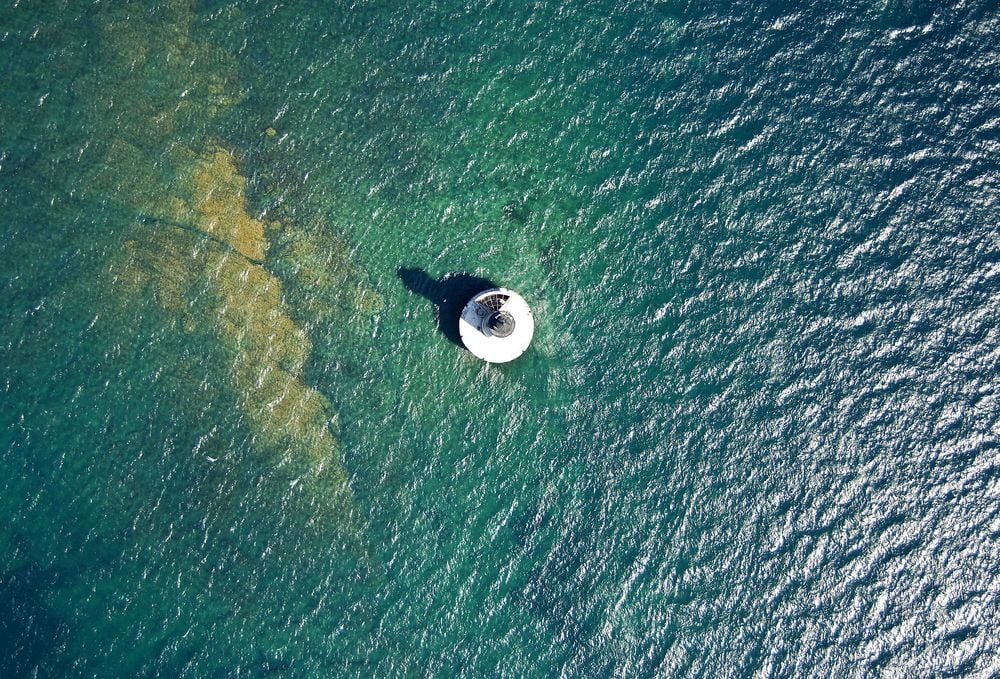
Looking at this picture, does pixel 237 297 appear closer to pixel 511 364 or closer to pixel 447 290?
pixel 447 290

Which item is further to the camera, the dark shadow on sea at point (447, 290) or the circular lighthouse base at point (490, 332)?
the dark shadow on sea at point (447, 290)

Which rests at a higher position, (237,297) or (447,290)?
(447,290)

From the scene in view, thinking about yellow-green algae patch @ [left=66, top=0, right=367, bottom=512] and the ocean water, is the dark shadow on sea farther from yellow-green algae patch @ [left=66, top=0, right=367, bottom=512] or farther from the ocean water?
yellow-green algae patch @ [left=66, top=0, right=367, bottom=512]

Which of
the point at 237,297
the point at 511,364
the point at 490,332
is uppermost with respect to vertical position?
the point at 511,364

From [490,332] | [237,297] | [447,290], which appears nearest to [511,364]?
[490,332]

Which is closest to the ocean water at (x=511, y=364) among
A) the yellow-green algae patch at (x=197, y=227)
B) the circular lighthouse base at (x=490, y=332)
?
the yellow-green algae patch at (x=197, y=227)

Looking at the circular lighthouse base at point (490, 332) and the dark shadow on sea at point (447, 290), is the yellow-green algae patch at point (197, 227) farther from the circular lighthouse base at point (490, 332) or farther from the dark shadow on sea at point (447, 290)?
the circular lighthouse base at point (490, 332)
